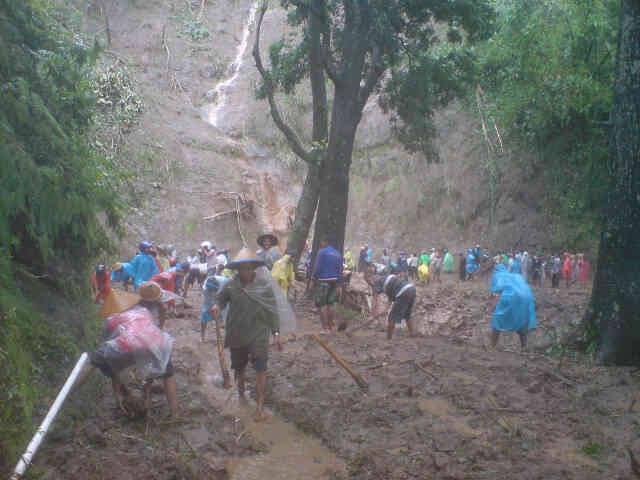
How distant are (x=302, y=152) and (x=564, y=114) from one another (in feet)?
27.0

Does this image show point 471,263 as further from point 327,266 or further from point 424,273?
point 327,266

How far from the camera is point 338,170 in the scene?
41.4 ft

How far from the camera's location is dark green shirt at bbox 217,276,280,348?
6152mm

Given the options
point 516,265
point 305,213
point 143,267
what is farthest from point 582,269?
point 143,267

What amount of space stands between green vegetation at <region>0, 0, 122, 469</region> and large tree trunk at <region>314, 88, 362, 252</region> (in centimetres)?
523

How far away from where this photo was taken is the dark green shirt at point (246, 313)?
615 cm

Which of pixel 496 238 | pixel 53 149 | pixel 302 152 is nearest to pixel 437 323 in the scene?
pixel 302 152

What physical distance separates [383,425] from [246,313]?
1.69 meters

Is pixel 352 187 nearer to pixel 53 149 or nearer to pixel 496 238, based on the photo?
pixel 496 238

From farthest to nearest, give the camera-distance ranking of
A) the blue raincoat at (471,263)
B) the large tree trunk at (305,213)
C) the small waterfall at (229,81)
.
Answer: the small waterfall at (229,81) → the blue raincoat at (471,263) → the large tree trunk at (305,213)

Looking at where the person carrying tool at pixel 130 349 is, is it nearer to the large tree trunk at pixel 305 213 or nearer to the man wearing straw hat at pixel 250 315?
the man wearing straw hat at pixel 250 315

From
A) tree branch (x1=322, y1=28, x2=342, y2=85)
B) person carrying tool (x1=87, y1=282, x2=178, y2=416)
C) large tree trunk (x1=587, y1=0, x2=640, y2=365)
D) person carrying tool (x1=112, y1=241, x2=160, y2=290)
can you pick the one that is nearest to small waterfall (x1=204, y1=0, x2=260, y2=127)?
tree branch (x1=322, y1=28, x2=342, y2=85)

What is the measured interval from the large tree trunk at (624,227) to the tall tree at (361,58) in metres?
5.62

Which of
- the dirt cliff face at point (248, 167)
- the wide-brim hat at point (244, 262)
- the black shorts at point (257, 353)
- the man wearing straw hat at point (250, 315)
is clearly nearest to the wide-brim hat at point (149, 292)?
the man wearing straw hat at point (250, 315)
